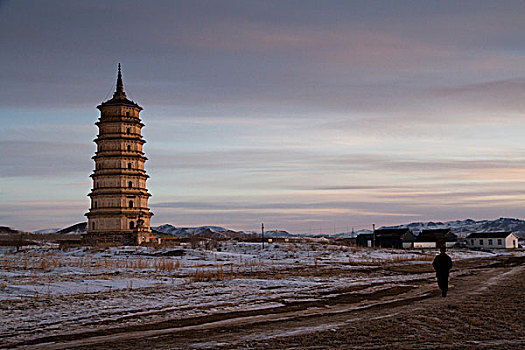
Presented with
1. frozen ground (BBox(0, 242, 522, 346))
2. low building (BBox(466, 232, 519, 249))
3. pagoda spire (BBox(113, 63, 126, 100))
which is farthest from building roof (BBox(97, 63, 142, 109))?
low building (BBox(466, 232, 519, 249))

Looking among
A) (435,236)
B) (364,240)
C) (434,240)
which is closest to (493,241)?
(435,236)

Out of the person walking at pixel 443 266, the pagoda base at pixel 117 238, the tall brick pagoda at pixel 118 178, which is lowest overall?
the person walking at pixel 443 266

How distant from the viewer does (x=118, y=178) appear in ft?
222

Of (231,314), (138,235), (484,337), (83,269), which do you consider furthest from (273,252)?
(484,337)

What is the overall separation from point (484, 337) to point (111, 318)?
9.67 meters

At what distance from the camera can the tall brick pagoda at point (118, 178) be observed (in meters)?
67.5

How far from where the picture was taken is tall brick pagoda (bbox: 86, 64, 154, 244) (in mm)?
67500

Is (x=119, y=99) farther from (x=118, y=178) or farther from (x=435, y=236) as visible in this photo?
(x=435, y=236)

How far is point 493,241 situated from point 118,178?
7002 cm

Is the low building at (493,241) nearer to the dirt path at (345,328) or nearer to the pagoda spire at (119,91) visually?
the pagoda spire at (119,91)

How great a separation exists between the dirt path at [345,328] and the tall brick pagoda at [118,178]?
51.6 m

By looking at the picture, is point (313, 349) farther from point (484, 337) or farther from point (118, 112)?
point (118, 112)

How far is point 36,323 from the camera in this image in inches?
571

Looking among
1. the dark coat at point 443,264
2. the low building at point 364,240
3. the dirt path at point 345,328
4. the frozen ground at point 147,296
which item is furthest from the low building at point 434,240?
the dirt path at point 345,328
